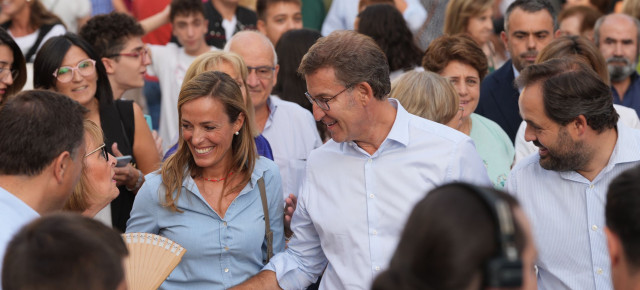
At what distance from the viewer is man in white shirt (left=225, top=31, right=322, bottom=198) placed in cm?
582

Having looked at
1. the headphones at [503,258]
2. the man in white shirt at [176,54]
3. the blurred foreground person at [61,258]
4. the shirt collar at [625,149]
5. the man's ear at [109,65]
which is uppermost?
the headphones at [503,258]

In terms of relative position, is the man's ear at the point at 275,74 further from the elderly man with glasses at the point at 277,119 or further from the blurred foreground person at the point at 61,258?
the blurred foreground person at the point at 61,258

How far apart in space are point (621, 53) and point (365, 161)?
442 cm

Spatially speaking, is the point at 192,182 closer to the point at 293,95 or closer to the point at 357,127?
the point at 357,127

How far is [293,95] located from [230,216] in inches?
90.7

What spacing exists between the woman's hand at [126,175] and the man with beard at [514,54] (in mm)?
2936

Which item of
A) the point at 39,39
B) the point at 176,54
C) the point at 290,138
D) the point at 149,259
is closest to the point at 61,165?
the point at 149,259

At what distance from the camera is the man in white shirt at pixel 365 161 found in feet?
12.9

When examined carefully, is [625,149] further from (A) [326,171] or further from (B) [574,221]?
(A) [326,171]

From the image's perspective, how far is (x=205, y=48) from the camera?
800cm

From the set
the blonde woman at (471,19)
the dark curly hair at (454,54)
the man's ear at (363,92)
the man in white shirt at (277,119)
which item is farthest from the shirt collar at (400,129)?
the blonde woman at (471,19)

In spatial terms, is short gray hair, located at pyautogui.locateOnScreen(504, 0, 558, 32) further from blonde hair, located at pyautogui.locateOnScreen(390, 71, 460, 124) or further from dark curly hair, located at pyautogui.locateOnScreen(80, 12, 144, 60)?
dark curly hair, located at pyautogui.locateOnScreen(80, 12, 144, 60)

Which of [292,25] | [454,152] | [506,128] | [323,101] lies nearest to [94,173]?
[323,101]

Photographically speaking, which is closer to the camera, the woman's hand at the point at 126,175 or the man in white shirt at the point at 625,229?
the man in white shirt at the point at 625,229
